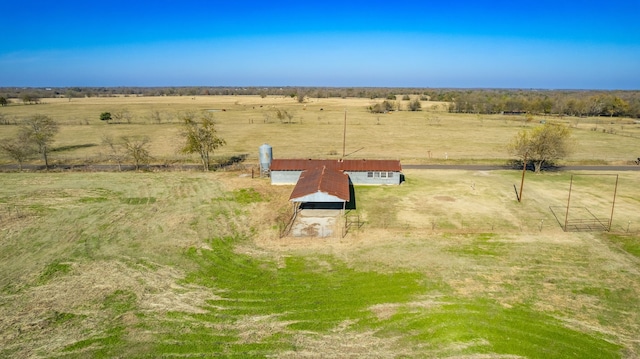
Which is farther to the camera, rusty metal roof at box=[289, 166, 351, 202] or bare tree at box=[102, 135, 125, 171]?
bare tree at box=[102, 135, 125, 171]

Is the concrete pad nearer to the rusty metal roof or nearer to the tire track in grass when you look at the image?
the rusty metal roof

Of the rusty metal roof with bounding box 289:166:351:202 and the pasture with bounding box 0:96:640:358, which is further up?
the rusty metal roof with bounding box 289:166:351:202

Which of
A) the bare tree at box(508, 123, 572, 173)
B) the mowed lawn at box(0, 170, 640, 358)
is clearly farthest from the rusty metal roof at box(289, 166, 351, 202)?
the bare tree at box(508, 123, 572, 173)

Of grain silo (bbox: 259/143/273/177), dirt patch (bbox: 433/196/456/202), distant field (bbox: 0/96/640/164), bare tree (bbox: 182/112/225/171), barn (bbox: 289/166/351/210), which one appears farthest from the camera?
distant field (bbox: 0/96/640/164)

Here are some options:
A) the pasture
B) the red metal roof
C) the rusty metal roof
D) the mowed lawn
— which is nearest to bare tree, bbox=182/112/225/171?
the pasture

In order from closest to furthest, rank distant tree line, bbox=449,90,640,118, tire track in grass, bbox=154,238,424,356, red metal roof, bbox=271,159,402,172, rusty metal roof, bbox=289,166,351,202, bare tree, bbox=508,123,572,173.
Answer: tire track in grass, bbox=154,238,424,356
rusty metal roof, bbox=289,166,351,202
red metal roof, bbox=271,159,402,172
bare tree, bbox=508,123,572,173
distant tree line, bbox=449,90,640,118

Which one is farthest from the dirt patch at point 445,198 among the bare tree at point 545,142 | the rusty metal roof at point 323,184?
the bare tree at point 545,142

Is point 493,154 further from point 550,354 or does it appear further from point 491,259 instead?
point 550,354

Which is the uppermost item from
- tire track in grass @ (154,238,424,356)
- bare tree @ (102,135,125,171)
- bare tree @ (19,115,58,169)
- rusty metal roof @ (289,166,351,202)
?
bare tree @ (19,115,58,169)

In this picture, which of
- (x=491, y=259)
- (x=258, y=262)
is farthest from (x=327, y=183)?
(x=491, y=259)
